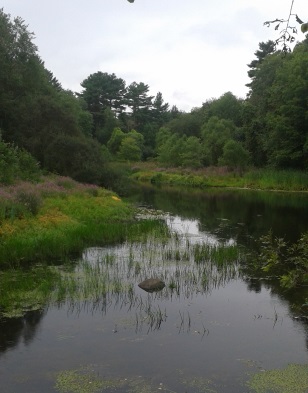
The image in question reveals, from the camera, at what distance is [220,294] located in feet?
40.9

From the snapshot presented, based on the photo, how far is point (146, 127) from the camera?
96.1 metres

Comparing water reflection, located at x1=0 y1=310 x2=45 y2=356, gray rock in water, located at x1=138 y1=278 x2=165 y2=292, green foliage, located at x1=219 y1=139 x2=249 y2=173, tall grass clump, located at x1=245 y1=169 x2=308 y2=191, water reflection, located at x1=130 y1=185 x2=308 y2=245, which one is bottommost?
water reflection, located at x1=0 y1=310 x2=45 y2=356

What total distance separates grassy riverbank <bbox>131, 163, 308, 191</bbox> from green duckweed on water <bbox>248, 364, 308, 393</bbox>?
1607 inches

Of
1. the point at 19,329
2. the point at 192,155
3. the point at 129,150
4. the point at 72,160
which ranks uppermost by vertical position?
the point at 129,150

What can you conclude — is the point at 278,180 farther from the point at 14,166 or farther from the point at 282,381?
the point at 282,381

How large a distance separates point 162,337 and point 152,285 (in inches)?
119

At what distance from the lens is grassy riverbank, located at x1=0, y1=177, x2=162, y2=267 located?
51.5 ft

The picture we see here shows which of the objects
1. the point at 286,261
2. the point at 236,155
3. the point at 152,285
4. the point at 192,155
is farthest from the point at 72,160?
the point at 192,155

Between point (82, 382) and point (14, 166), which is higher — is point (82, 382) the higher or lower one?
Answer: the lower one

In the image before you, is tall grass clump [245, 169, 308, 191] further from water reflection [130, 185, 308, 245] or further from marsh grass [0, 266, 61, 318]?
marsh grass [0, 266, 61, 318]

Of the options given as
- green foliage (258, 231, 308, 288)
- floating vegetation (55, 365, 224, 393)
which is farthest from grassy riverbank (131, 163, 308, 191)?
floating vegetation (55, 365, 224, 393)

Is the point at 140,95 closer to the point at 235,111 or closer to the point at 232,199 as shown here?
the point at 235,111

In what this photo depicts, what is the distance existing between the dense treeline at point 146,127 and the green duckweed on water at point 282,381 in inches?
767

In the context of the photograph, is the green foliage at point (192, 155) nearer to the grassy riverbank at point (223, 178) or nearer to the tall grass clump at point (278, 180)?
the grassy riverbank at point (223, 178)
